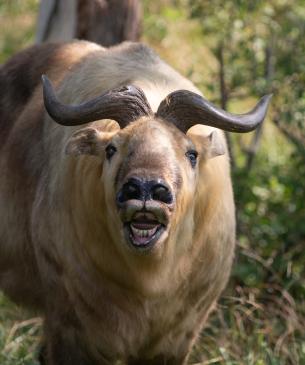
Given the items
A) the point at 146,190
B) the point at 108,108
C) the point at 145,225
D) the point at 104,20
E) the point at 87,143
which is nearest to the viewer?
the point at 146,190

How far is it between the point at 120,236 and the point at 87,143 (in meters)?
0.50

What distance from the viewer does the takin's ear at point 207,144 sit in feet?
18.5

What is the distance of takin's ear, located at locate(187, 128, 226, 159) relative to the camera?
18.5ft

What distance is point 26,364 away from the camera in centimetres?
690

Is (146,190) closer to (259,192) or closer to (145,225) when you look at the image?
(145,225)

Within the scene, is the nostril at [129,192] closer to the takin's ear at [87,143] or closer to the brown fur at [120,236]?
the brown fur at [120,236]

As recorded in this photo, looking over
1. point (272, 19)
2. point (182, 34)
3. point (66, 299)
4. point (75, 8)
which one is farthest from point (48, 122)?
point (182, 34)

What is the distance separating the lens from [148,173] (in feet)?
16.5

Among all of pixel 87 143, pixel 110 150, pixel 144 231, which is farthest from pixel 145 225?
pixel 87 143

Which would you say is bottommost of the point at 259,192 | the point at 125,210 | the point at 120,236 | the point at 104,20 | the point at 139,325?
the point at 259,192

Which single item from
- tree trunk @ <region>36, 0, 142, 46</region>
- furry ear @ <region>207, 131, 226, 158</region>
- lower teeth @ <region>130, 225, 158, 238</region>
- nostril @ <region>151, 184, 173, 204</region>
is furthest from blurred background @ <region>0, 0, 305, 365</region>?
nostril @ <region>151, 184, 173, 204</region>

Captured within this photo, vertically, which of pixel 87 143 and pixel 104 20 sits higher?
pixel 87 143

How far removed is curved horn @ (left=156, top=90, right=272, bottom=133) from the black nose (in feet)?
1.87

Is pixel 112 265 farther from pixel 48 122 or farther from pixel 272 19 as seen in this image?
pixel 272 19
